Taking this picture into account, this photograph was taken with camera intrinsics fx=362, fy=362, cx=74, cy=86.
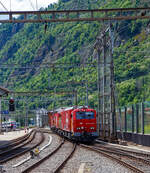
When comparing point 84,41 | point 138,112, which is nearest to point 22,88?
point 84,41

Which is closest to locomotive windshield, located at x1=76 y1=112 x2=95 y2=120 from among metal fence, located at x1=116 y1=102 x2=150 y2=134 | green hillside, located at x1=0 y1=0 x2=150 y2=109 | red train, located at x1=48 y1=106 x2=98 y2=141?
red train, located at x1=48 y1=106 x2=98 y2=141

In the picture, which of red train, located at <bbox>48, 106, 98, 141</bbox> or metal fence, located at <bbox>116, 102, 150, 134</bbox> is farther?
red train, located at <bbox>48, 106, 98, 141</bbox>

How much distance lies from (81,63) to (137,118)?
7.16 m

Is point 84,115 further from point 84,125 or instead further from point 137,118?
point 137,118

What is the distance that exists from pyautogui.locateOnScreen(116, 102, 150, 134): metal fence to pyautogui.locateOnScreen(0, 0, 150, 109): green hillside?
14.1 ft

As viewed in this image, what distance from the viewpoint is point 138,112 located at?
84.8 feet

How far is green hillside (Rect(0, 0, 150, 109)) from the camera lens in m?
42.6

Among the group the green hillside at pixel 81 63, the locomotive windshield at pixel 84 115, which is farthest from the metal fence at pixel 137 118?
the green hillside at pixel 81 63

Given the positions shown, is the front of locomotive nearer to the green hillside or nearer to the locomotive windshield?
the locomotive windshield

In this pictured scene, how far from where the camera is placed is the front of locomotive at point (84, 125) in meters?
29.5

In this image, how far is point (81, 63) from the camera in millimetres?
30156

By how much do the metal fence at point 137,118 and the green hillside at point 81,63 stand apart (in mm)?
4290

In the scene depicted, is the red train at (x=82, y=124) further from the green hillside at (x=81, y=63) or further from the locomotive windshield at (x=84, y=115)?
the green hillside at (x=81, y=63)

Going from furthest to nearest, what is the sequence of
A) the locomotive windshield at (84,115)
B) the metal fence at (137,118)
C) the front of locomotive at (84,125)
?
the locomotive windshield at (84,115), the front of locomotive at (84,125), the metal fence at (137,118)
